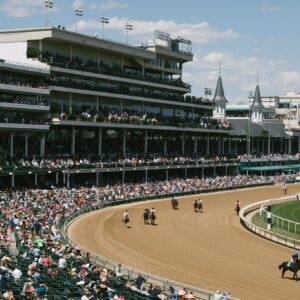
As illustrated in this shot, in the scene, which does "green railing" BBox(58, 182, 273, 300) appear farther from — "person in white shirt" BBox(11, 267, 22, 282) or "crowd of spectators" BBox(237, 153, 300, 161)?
"crowd of spectators" BBox(237, 153, 300, 161)

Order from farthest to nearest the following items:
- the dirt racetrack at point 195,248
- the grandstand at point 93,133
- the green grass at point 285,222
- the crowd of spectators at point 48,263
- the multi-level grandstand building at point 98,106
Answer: the multi-level grandstand building at point 98,106 → the grandstand at point 93,133 → the green grass at point 285,222 → the dirt racetrack at point 195,248 → the crowd of spectators at point 48,263

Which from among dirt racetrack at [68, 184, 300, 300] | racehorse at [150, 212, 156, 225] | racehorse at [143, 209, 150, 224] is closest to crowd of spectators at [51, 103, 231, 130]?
dirt racetrack at [68, 184, 300, 300]

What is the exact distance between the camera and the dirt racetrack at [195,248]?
2214cm

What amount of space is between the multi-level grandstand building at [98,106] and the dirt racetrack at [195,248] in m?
9.92

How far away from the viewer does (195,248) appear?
29.0 m

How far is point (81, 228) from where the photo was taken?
33.7 meters

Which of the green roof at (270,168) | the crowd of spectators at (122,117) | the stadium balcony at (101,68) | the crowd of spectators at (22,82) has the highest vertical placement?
the stadium balcony at (101,68)

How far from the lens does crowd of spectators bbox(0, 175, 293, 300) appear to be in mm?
16703

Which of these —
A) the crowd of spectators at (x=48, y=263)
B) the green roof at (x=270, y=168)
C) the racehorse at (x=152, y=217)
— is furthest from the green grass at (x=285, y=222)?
the green roof at (x=270, y=168)

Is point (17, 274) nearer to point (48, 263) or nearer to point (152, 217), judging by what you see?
point (48, 263)

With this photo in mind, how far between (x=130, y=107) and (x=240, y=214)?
2608cm

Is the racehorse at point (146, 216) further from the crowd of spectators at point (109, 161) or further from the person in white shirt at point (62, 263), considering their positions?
the person in white shirt at point (62, 263)

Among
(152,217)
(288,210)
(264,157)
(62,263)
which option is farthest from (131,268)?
(264,157)

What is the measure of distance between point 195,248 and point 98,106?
30.6 metres
